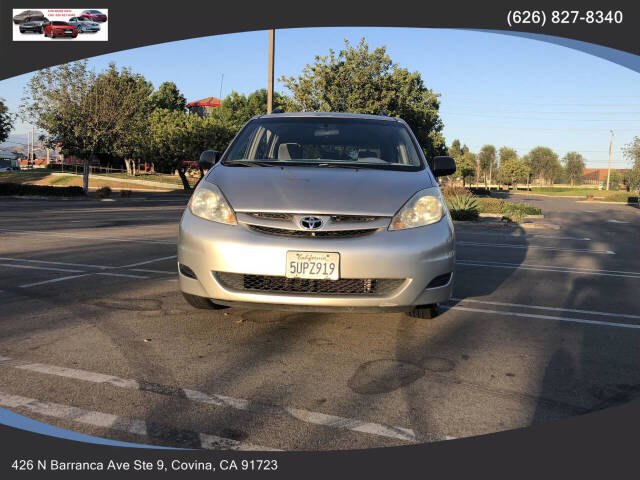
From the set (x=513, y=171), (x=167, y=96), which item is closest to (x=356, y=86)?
(x=167, y=96)

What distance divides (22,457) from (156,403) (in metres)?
0.65

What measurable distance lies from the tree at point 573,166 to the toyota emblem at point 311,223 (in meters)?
121

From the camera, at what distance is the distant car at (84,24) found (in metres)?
15.3

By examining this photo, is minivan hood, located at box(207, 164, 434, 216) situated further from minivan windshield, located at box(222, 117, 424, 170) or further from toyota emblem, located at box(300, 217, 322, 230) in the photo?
minivan windshield, located at box(222, 117, 424, 170)

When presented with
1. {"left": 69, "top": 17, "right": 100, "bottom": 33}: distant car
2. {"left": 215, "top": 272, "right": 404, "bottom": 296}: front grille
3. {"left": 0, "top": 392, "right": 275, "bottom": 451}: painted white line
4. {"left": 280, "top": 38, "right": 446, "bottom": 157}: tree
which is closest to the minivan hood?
{"left": 215, "top": 272, "right": 404, "bottom": 296}: front grille

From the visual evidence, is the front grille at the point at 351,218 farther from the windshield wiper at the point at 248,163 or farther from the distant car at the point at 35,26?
the distant car at the point at 35,26

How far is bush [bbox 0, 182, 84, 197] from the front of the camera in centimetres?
2634

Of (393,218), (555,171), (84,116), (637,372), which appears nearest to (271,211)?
(393,218)

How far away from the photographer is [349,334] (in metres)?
4.33

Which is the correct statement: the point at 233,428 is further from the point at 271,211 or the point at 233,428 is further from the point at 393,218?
the point at 393,218

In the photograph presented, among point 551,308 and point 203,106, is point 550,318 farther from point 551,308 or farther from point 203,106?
point 203,106

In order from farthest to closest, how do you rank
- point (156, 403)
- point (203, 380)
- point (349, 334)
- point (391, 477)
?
point (349, 334) < point (203, 380) < point (156, 403) < point (391, 477)

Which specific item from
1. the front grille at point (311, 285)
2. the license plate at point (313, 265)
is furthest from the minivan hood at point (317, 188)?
the front grille at point (311, 285)

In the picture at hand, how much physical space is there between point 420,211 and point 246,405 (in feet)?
6.30
